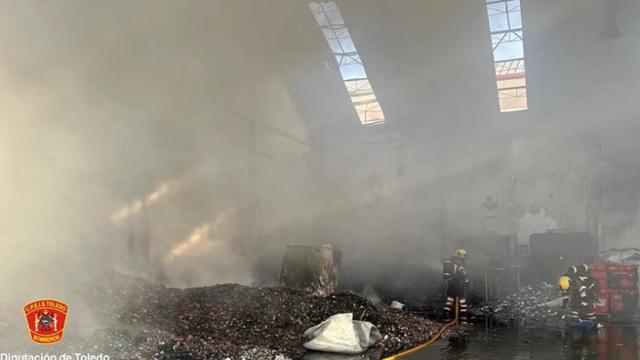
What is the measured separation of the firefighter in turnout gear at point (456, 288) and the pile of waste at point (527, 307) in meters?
0.50

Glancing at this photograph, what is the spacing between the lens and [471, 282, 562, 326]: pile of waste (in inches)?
284

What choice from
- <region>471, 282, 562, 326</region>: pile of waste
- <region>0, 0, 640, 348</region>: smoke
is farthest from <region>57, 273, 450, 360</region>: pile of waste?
<region>471, 282, 562, 326</region>: pile of waste

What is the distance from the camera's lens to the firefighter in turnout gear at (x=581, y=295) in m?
6.36

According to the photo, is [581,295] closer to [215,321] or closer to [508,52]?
[215,321]

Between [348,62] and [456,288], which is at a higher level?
[348,62]

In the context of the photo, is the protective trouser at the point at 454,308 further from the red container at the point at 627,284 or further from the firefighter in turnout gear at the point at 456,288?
the red container at the point at 627,284

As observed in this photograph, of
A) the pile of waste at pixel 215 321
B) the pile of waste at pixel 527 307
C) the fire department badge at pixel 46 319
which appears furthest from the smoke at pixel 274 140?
the pile of waste at pixel 527 307

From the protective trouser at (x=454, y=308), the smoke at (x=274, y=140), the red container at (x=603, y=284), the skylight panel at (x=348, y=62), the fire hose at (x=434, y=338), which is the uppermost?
the skylight panel at (x=348, y=62)

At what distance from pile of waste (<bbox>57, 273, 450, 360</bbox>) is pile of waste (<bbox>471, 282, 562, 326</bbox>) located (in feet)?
6.77

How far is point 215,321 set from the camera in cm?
447

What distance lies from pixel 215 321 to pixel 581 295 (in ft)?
14.8

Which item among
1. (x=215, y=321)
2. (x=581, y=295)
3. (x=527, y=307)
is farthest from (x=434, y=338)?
(x=527, y=307)

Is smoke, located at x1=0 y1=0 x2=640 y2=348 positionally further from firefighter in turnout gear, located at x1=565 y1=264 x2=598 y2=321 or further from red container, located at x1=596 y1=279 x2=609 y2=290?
firefighter in turnout gear, located at x1=565 y1=264 x2=598 y2=321

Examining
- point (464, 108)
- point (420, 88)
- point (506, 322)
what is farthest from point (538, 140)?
point (506, 322)
